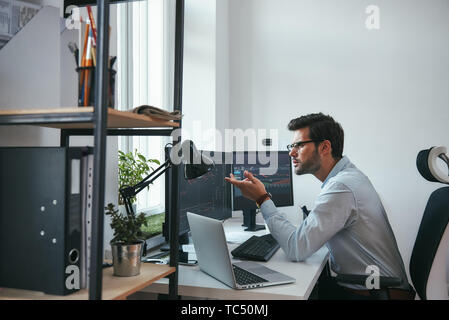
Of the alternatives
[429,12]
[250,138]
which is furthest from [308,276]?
[429,12]

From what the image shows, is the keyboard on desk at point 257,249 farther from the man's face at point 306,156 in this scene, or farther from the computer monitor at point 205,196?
the man's face at point 306,156

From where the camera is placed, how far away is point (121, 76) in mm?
2293

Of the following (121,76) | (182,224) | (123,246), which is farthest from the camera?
(121,76)

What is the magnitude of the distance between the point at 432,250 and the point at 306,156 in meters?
0.71

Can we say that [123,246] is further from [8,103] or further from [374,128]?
[374,128]

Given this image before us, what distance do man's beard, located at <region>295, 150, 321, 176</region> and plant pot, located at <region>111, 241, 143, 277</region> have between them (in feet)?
3.66

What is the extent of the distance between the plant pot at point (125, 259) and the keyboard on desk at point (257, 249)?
677 mm

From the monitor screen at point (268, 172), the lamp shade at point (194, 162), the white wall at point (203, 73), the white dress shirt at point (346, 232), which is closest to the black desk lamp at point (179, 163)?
the lamp shade at point (194, 162)

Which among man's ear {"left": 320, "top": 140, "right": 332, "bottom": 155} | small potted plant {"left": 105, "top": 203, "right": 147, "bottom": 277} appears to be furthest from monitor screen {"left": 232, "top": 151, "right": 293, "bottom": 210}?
small potted plant {"left": 105, "top": 203, "right": 147, "bottom": 277}

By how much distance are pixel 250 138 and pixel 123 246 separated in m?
2.11

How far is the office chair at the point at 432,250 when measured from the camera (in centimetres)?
152

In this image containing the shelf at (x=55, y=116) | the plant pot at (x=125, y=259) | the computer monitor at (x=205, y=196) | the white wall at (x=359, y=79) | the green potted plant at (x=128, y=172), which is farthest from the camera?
the white wall at (x=359, y=79)

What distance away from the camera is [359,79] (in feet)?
9.34

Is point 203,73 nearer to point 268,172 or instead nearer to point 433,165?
point 268,172
